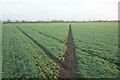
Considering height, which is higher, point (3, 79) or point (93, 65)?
point (93, 65)

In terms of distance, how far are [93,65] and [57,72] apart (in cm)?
371

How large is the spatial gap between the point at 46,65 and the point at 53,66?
74 centimetres

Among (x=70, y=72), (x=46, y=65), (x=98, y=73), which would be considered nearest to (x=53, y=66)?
(x=46, y=65)

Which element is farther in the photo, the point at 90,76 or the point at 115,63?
the point at 115,63

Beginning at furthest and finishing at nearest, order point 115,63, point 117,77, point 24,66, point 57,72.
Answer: point 115,63
point 24,66
point 57,72
point 117,77

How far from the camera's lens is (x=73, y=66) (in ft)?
30.4

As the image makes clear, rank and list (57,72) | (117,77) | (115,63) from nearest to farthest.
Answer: (117,77) → (57,72) → (115,63)

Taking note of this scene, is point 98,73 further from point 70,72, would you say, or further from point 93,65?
point 70,72

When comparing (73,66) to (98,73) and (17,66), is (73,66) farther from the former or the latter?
(17,66)

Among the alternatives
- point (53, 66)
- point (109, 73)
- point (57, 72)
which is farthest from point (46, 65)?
point (109, 73)

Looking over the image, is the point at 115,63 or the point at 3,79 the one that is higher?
the point at 115,63

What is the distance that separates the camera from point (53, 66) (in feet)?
29.4

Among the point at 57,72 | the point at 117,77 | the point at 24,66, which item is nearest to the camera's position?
the point at 117,77

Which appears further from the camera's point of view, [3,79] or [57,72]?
[57,72]
